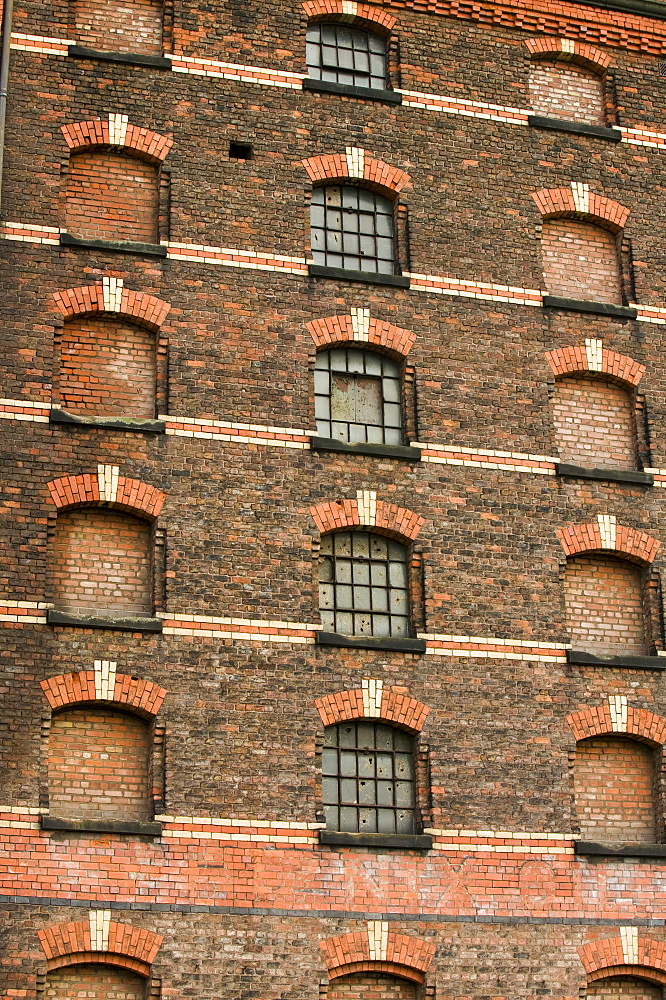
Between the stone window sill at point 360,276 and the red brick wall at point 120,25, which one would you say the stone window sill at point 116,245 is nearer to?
the stone window sill at point 360,276

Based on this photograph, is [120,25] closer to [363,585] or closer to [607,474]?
[363,585]

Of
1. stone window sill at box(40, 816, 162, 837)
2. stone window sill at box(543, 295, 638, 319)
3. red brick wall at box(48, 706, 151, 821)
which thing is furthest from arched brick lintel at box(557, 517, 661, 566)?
stone window sill at box(40, 816, 162, 837)

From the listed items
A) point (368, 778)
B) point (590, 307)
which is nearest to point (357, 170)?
point (590, 307)

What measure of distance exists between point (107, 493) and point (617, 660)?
27.8 feet

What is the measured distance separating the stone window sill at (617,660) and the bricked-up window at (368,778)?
9.92ft

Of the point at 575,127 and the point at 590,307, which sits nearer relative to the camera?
the point at 590,307

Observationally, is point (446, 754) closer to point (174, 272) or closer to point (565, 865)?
point (565, 865)

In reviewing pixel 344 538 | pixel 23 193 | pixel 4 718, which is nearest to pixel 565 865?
pixel 344 538

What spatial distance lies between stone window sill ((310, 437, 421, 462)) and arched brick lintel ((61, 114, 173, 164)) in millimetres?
5579

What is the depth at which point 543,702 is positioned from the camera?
89.7ft

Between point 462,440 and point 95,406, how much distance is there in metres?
5.95

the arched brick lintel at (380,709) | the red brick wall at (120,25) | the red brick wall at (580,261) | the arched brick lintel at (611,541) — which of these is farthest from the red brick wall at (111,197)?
the arched brick lintel at (611,541)

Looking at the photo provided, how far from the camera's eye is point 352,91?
30594mm

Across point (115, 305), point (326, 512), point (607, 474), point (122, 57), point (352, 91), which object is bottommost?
point (326, 512)
